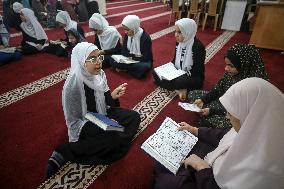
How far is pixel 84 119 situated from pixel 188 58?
146 cm

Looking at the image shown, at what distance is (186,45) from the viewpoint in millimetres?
2635

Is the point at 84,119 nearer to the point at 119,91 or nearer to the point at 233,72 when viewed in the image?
the point at 119,91

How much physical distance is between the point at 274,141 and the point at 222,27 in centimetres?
558

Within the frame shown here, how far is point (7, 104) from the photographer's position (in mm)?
2559

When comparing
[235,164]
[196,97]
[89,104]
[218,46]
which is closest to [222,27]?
[218,46]

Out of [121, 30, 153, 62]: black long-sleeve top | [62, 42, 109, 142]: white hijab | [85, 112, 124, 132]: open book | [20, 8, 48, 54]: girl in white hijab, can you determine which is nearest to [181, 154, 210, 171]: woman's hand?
[85, 112, 124, 132]: open book

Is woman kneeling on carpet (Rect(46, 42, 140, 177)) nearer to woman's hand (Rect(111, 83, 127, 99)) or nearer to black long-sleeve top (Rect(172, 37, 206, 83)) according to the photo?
woman's hand (Rect(111, 83, 127, 99))

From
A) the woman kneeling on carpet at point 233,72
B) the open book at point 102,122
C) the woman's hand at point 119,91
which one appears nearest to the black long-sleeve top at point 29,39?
the woman's hand at point 119,91

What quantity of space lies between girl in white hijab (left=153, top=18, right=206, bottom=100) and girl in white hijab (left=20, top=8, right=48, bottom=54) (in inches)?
106

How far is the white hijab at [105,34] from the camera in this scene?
135 inches

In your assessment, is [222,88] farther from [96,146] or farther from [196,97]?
[96,146]

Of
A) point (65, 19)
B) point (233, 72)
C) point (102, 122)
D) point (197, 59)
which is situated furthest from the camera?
point (65, 19)

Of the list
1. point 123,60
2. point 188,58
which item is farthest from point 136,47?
point 188,58

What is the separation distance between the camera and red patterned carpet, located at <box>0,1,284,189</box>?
1.67 metres
